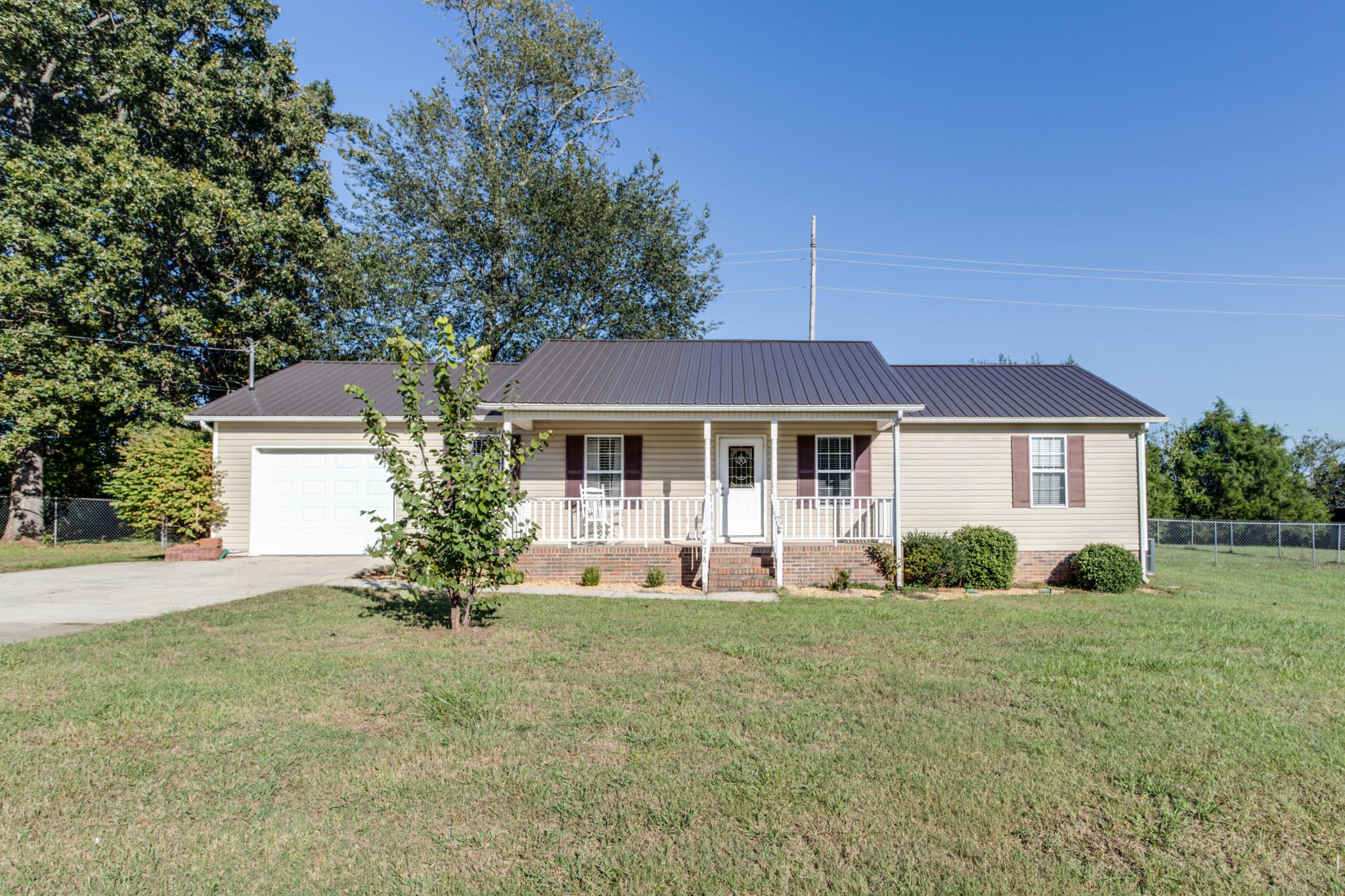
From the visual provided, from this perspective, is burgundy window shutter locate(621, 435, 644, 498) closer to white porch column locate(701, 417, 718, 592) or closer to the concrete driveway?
white porch column locate(701, 417, 718, 592)

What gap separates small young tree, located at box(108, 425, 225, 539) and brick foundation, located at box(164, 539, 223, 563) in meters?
0.44

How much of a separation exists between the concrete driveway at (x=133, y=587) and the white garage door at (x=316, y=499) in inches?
18.1

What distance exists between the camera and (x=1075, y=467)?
12734mm

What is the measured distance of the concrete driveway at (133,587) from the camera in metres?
7.55

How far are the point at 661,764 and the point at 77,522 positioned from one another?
20.4 m

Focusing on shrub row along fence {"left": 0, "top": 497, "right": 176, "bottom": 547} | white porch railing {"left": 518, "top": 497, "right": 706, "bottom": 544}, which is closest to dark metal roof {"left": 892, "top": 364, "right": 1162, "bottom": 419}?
white porch railing {"left": 518, "top": 497, "right": 706, "bottom": 544}

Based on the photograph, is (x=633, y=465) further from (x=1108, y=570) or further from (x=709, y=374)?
(x=1108, y=570)

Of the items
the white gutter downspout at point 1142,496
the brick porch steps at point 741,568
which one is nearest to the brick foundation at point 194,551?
the brick porch steps at point 741,568

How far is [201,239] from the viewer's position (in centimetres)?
1745

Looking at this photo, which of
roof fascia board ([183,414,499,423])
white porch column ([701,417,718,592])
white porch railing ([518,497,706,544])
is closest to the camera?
white porch column ([701,417,718,592])

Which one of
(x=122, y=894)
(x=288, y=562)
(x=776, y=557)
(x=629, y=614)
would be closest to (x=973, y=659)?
(x=629, y=614)

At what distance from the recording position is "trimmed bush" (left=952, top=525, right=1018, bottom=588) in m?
11.6

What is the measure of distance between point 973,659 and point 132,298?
65.8ft

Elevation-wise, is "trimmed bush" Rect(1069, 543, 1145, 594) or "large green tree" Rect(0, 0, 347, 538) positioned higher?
"large green tree" Rect(0, 0, 347, 538)
